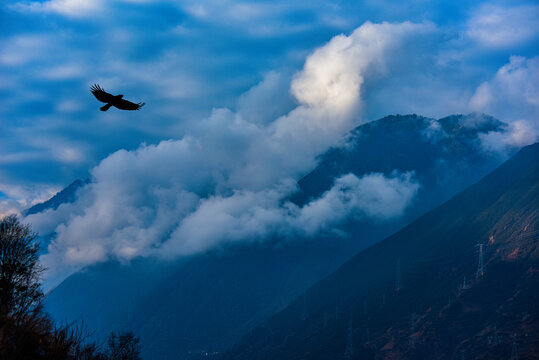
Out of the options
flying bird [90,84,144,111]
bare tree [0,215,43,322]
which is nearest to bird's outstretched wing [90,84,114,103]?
flying bird [90,84,144,111]

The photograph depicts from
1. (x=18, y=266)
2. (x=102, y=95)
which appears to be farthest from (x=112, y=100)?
(x=18, y=266)

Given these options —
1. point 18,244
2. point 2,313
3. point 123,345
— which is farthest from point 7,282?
point 123,345

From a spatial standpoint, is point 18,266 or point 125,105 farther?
point 18,266

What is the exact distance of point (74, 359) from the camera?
990 inches

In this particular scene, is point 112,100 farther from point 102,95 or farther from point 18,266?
point 18,266

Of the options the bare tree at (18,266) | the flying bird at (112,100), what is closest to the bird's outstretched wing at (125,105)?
the flying bird at (112,100)

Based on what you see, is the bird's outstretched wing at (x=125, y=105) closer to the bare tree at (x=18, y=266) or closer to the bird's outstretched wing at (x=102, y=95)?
the bird's outstretched wing at (x=102, y=95)

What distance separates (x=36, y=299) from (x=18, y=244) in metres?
10.7

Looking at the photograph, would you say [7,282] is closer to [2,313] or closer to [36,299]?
[36,299]

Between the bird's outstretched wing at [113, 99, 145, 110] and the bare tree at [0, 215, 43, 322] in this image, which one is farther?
the bare tree at [0, 215, 43, 322]

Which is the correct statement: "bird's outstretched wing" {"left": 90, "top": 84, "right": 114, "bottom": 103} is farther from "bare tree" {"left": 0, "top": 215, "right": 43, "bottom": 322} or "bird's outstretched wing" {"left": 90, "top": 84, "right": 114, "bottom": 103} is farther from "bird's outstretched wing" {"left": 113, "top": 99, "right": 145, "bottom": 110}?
"bare tree" {"left": 0, "top": 215, "right": 43, "bottom": 322}

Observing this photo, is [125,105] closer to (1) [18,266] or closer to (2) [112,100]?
(2) [112,100]

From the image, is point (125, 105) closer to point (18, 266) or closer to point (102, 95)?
point (102, 95)

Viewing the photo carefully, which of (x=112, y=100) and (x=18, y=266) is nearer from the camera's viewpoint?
(x=112, y=100)
